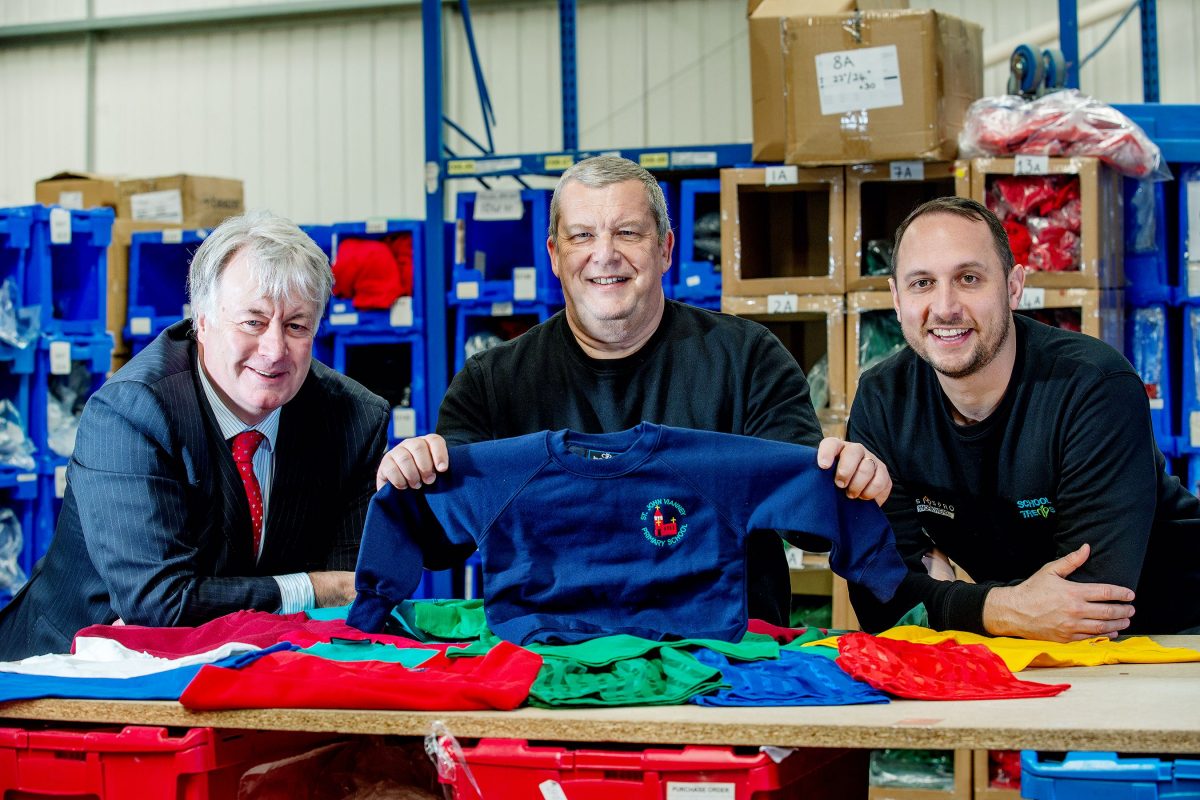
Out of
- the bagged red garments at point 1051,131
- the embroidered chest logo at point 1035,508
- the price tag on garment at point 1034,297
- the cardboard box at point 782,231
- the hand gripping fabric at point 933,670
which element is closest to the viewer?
the hand gripping fabric at point 933,670

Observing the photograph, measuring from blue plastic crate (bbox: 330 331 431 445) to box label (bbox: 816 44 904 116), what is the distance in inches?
97.6

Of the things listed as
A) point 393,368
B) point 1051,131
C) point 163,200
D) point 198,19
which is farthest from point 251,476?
point 198,19

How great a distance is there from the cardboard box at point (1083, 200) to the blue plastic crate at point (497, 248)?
1969 mm

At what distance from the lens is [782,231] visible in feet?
17.7

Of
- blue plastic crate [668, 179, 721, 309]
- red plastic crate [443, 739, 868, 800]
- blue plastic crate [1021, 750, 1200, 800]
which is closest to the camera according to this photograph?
blue plastic crate [1021, 750, 1200, 800]

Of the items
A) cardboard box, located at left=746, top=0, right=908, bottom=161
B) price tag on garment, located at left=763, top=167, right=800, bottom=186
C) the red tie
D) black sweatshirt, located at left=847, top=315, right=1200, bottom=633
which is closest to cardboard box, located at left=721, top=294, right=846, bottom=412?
price tag on garment, located at left=763, top=167, right=800, bottom=186

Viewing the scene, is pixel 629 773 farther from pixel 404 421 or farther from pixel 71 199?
pixel 71 199

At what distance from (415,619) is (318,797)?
41 cm

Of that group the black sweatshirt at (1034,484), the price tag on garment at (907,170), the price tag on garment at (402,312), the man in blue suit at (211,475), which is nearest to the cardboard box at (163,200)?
the price tag on garment at (402,312)

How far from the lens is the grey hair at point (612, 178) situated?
2629mm

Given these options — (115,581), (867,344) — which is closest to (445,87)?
(867,344)

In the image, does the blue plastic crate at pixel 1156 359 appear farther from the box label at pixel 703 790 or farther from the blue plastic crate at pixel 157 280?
the blue plastic crate at pixel 157 280

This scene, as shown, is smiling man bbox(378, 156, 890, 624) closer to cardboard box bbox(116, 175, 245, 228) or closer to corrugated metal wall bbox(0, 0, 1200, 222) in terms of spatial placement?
cardboard box bbox(116, 175, 245, 228)

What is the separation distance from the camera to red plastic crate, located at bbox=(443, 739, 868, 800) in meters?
1.67
